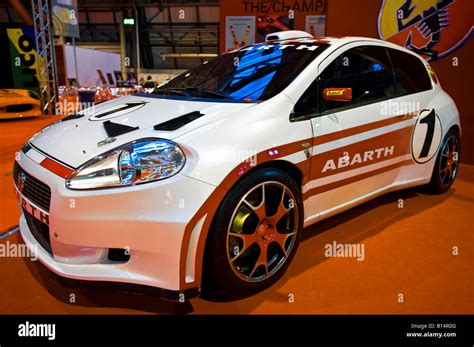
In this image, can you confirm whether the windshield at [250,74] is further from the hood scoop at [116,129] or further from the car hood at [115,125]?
the hood scoop at [116,129]

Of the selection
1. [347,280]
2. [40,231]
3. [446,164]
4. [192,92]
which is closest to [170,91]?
[192,92]

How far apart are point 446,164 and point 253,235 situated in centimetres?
232

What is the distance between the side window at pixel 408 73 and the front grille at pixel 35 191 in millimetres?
2280

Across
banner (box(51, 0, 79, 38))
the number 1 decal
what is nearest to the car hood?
the number 1 decal

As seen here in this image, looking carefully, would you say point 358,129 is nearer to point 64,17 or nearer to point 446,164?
point 446,164

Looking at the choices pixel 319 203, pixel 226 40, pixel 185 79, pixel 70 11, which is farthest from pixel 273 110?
pixel 70 11

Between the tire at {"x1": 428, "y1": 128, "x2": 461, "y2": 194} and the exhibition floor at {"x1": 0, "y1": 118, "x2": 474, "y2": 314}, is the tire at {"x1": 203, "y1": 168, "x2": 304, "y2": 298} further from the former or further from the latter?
the tire at {"x1": 428, "y1": 128, "x2": 461, "y2": 194}

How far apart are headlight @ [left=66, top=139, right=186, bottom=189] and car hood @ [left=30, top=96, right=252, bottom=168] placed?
0.06 meters

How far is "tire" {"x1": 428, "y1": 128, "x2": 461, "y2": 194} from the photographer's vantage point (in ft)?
10.2

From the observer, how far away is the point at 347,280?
1982 mm

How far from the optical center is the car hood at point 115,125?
5.32 ft
